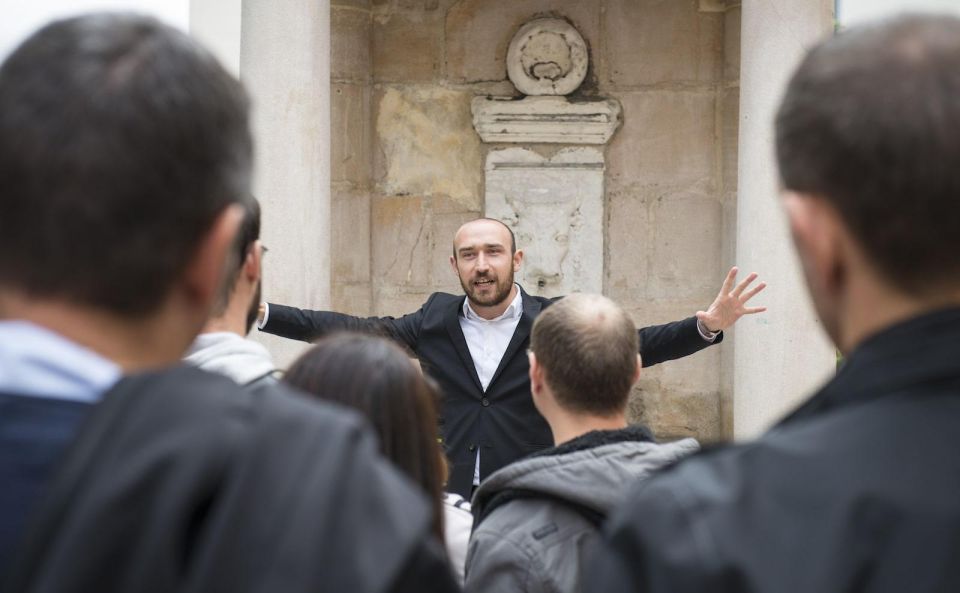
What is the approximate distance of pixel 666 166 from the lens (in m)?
7.69

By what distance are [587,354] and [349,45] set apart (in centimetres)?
562

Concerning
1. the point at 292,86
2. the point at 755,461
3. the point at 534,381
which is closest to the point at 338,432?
the point at 755,461

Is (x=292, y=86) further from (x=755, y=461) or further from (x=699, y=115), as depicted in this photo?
(x=755, y=461)

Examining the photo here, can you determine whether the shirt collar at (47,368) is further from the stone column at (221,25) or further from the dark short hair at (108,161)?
the stone column at (221,25)

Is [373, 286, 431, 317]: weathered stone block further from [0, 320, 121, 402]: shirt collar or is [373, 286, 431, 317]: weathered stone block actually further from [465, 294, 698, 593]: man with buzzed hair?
[0, 320, 121, 402]: shirt collar

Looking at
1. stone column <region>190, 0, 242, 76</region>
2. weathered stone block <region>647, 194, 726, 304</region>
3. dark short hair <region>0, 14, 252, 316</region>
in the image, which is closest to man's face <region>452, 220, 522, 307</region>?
stone column <region>190, 0, 242, 76</region>

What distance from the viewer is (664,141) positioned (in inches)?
303

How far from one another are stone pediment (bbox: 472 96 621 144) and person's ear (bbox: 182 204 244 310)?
6504mm

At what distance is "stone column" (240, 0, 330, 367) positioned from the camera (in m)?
5.81

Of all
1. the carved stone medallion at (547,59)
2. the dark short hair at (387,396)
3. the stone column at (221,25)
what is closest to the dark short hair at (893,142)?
the dark short hair at (387,396)

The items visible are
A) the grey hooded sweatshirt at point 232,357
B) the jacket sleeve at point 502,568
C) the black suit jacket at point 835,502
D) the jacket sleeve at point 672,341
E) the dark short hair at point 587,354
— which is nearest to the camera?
the black suit jacket at point 835,502

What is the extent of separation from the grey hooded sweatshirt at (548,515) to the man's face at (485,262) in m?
2.77

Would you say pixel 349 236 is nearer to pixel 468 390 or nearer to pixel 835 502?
pixel 468 390

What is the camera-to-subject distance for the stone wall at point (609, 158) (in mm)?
7648
